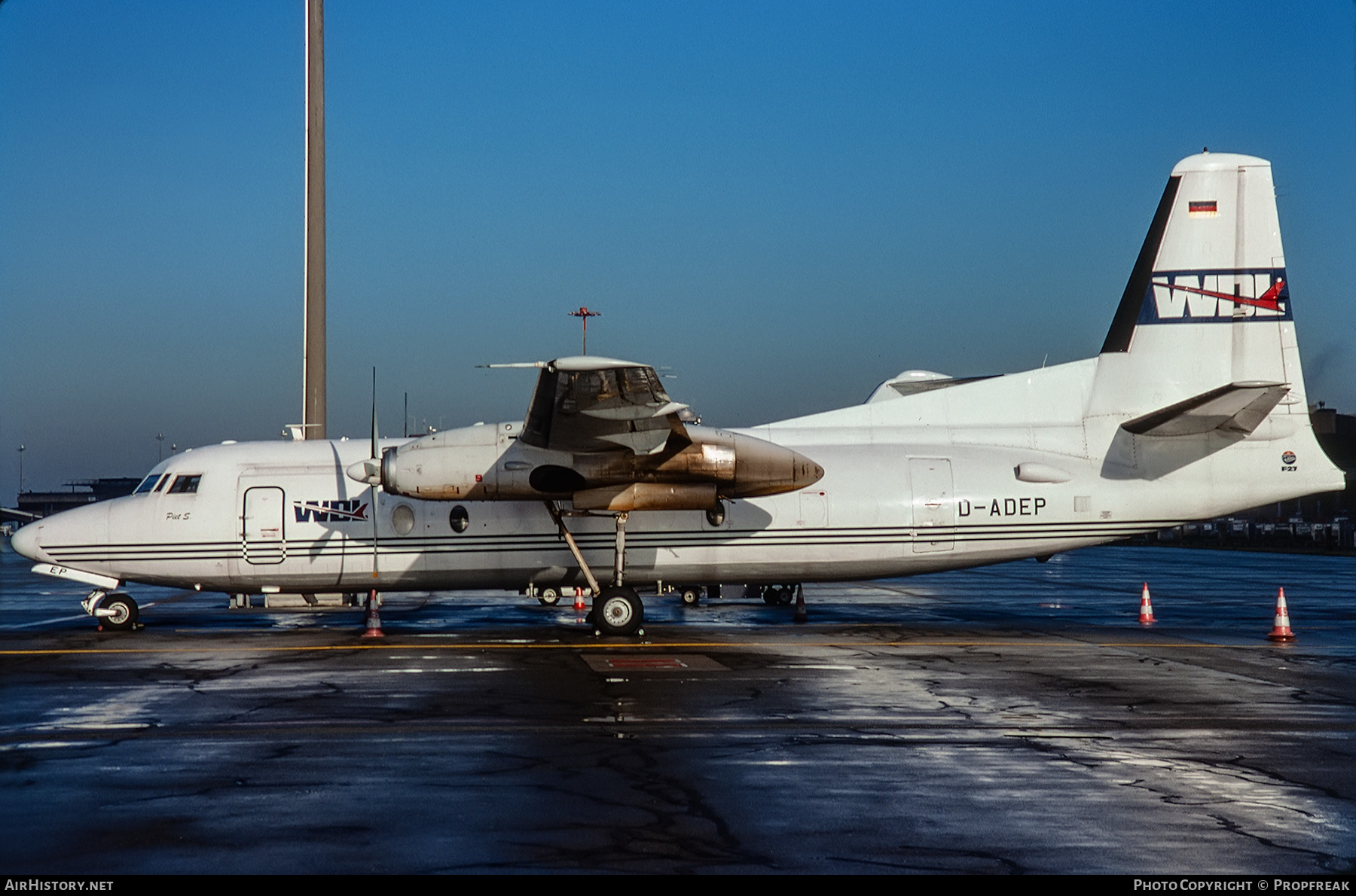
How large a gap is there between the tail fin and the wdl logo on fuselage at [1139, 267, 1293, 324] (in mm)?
11

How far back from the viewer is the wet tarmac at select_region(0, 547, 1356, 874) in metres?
6.25

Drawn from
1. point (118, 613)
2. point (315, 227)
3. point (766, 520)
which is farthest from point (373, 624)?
point (315, 227)

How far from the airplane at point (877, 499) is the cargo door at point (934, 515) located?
3cm

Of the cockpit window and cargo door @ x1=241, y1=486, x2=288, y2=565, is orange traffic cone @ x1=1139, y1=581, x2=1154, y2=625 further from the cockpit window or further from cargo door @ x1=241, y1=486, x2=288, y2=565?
the cockpit window

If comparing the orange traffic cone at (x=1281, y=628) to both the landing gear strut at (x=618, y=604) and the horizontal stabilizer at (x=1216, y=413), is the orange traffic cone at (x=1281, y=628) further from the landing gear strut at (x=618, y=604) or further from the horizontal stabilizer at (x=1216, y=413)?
the landing gear strut at (x=618, y=604)

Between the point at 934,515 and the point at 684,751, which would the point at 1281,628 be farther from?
the point at 684,751

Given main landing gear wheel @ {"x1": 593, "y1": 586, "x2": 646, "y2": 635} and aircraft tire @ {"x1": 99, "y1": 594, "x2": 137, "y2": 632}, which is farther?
aircraft tire @ {"x1": 99, "y1": 594, "x2": 137, "y2": 632}

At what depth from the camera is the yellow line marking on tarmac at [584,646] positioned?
15.9 meters

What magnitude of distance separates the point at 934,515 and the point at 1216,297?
5.46 metres

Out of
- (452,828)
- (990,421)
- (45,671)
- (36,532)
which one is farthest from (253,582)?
(452,828)

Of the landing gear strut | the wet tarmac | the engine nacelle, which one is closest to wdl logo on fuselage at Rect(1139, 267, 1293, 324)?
the wet tarmac

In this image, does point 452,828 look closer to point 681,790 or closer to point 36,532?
point 681,790

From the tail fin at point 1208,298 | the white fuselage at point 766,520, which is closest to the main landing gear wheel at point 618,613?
the white fuselage at point 766,520

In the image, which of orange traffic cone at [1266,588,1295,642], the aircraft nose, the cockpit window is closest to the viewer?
orange traffic cone at [1266,588,1295,642]
